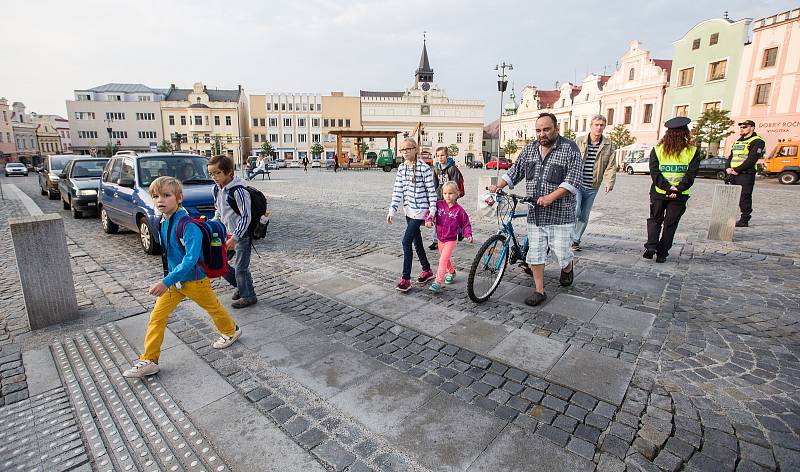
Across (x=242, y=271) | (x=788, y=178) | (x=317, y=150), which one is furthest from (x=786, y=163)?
(x=317, y=150)

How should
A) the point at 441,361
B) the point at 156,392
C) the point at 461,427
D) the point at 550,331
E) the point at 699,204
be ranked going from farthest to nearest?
the point at 699,204 < the point at 550,331 < the point at 441,361 < the point at 156,392 < the point at 461,427

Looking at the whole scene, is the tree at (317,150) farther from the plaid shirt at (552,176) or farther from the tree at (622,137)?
the plaid shirt at (552,176)

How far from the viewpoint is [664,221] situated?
634 centimetres

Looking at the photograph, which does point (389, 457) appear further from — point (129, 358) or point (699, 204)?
point (699, 204)

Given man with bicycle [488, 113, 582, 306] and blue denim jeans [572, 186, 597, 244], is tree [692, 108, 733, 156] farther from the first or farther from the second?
man with bicycle [488, 113, 582, 306]

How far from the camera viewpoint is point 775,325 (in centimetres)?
416

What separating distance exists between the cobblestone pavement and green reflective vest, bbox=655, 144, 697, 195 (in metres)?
1.31

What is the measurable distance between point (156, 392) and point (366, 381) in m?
1.55

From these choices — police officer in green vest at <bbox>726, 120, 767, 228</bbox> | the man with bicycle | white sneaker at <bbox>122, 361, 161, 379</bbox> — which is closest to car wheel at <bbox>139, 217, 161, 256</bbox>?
white sneaker at <bbox>122, 361, 161, 379</bbox>

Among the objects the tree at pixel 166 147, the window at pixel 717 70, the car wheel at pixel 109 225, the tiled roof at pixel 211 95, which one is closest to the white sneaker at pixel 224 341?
the car wheel at pixel 109 225

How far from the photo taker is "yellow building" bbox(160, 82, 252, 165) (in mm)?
Answer: 67875

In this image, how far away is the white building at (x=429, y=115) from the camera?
75125mm

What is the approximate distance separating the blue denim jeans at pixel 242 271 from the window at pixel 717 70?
1696 inches

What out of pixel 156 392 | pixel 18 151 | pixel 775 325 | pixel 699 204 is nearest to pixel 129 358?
pixel 156 392
